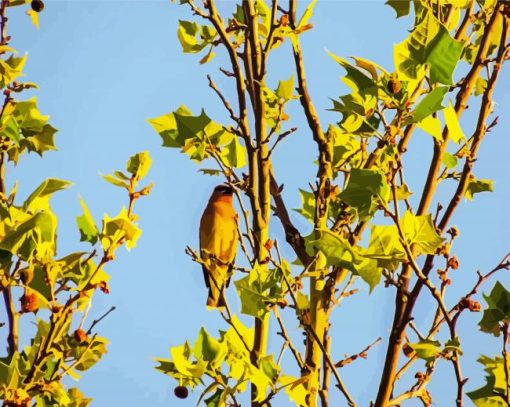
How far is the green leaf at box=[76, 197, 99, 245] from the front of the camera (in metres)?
1.96

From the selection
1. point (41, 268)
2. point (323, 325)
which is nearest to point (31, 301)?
point (41, 268)

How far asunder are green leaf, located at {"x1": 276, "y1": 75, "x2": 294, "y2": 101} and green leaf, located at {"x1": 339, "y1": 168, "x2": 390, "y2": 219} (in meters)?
0.67

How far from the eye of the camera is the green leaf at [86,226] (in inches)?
77.1

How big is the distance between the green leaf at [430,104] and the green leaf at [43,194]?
78 cm

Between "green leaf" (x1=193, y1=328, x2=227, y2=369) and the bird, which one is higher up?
the bird

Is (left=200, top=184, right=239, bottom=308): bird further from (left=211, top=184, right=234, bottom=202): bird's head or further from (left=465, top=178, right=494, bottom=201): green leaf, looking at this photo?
(left=465, top=178, right=494, bottom=201): green leaf

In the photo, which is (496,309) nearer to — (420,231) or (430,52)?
(420,231)

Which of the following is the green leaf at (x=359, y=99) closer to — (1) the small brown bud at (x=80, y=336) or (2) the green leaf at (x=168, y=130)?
(2) the green leaf at (x=168, y=130)

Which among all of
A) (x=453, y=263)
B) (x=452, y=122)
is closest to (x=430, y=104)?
(x=452, y=122)

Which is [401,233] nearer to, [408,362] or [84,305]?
[408,362]

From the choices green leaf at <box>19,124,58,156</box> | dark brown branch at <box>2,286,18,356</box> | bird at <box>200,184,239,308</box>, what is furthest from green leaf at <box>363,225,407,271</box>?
bird at <box>200,184,239,308</box>

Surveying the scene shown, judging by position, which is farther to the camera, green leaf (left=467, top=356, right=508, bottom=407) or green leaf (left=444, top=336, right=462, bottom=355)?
green leaf (left=467, top=356, right=508, bottom=407)

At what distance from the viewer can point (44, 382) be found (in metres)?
1.89

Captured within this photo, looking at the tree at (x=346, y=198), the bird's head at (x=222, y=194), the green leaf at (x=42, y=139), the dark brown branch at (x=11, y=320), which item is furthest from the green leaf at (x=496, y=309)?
the bird's head at (x=222, y=194)
